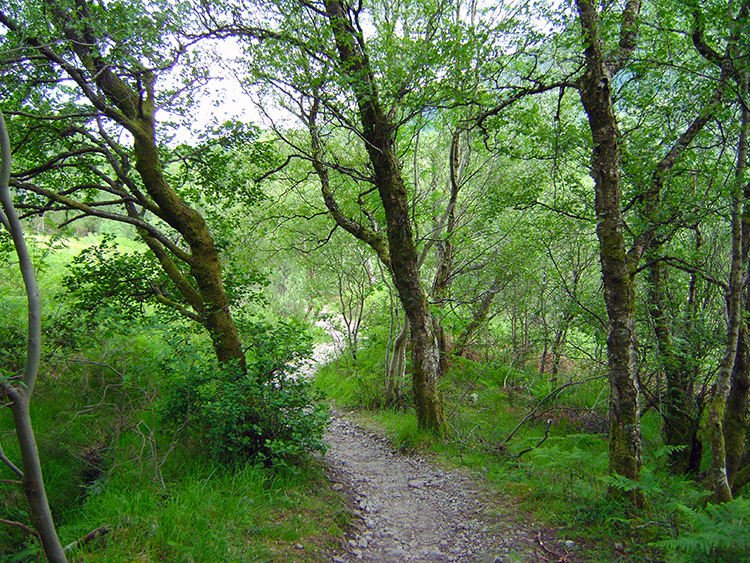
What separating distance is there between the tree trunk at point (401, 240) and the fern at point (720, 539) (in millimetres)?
4871

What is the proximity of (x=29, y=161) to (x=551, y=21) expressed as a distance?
7888mm

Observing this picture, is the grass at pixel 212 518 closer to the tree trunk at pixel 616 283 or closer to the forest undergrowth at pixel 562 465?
the forest undergrowth at pixel 562 465

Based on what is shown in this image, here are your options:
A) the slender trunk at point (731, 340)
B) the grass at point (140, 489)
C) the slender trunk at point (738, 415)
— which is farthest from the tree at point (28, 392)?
the slender trunk at point (738, 415)

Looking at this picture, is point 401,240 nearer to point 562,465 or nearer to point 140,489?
point 562,465

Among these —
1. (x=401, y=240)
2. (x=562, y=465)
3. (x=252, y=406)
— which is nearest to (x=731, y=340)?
(x=562, y=465)

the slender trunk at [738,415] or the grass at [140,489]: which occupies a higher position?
the slender trunk at [738,415]

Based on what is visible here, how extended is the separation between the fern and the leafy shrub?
13.5 feet

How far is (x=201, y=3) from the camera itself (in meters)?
6.36

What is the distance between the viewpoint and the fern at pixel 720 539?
2.69 meters

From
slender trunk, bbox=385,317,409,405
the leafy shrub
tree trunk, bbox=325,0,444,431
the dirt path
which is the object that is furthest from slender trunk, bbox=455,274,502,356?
the leafy shrub

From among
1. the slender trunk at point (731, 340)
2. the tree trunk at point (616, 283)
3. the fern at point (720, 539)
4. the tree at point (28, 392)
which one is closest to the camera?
the tree at point (28, 392)

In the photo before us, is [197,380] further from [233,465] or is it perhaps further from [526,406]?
[526,406]

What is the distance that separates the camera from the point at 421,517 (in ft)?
17.6

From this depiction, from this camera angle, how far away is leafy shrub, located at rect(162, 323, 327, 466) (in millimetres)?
5297
